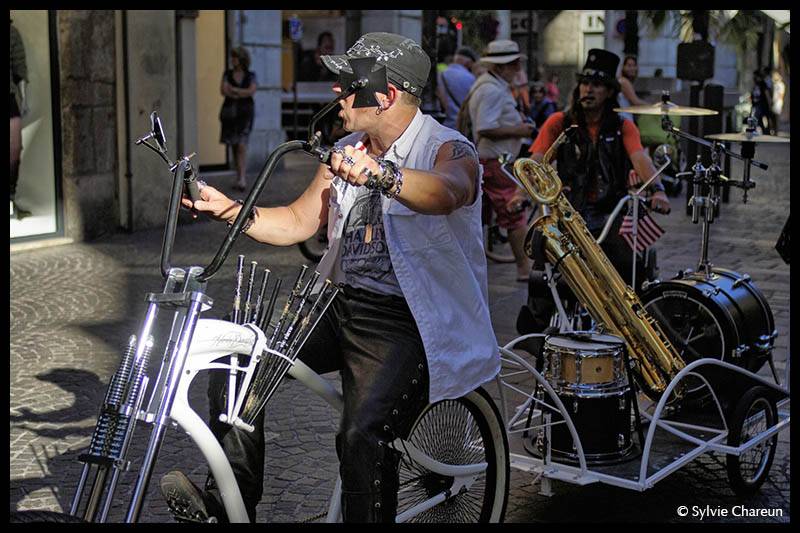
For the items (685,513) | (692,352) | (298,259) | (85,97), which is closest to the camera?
(685,513)

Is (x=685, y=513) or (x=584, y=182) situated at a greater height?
(x=584, y=182)

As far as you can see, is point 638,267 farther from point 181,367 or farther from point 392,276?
point 181,367

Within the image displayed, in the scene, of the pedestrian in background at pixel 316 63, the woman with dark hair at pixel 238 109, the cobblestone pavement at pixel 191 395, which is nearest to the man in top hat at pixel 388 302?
the cobblestone pavement at pixel 191 395

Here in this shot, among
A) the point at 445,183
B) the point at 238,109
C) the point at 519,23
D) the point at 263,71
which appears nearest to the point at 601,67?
the point at 445,183

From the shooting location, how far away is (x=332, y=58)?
3646mm

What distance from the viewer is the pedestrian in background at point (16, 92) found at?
1041 cm

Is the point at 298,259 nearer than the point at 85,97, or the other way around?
the point at 298,259

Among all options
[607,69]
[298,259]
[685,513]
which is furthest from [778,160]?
[685,513]

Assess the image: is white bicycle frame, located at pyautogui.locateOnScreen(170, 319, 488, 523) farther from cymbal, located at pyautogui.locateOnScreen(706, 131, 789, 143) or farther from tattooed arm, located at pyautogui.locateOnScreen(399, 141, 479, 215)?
cymbal, located at pyautogui.locateOnScreen(706, 131, 789, 143)

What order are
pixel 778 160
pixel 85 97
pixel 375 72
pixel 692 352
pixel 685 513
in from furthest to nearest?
pixel 778 160, pixel 85 97, pixel 692 352, pixel 685 513, pixel 375 72

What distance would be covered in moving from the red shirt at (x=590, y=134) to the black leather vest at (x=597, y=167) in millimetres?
28

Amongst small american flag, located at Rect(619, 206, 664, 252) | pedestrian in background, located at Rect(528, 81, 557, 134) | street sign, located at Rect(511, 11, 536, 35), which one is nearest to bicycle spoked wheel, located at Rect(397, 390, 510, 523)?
small american flag, located at Rect(619, 206, 664, 252)

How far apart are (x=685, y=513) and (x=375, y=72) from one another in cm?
220

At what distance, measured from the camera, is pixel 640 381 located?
5047mm
